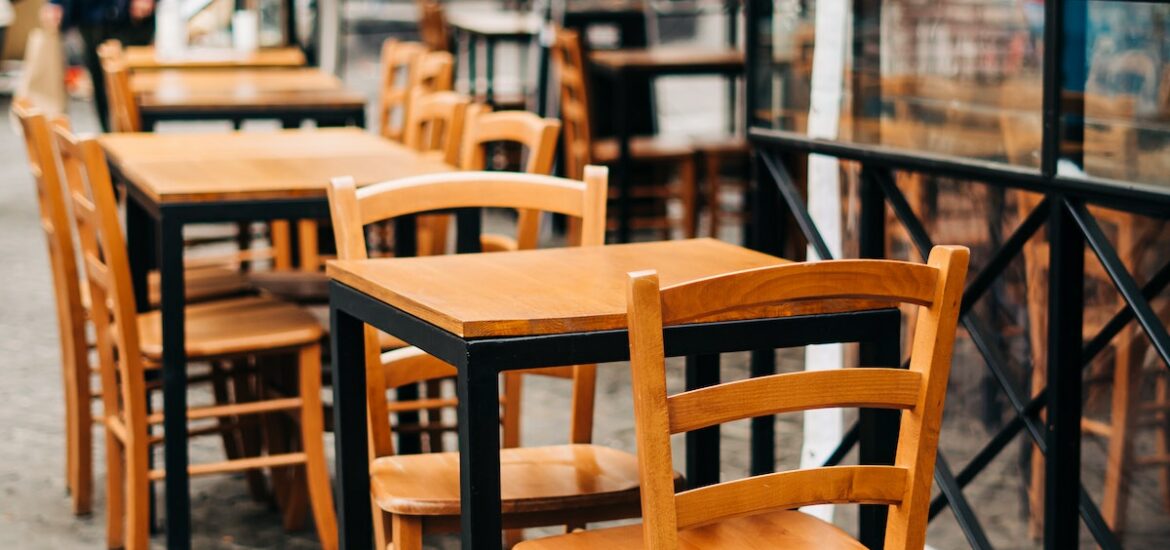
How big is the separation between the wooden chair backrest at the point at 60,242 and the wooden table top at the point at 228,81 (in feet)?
5.31

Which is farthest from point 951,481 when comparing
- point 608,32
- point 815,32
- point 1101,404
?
point 608,32

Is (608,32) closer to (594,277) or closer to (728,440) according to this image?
(728,440)

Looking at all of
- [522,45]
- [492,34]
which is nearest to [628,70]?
[492,34]

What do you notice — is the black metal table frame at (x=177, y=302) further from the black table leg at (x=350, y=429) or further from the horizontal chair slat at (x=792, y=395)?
the horizontal chair slat at (x=792, y=395)

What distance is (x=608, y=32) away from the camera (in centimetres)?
1042

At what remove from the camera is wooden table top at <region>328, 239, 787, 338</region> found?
1.95m

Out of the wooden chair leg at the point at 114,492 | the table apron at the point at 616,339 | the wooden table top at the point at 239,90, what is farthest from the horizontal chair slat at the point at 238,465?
the wooden table top at the point at 239,90

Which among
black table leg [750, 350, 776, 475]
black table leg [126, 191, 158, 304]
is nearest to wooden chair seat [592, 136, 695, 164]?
black table leg [126, 191, 158, 304]

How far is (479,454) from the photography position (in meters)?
1.93

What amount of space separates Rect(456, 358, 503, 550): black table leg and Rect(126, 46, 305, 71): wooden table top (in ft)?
16.4

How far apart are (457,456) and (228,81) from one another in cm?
378

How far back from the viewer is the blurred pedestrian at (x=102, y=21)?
9742mm

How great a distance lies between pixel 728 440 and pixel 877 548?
2.15 metres

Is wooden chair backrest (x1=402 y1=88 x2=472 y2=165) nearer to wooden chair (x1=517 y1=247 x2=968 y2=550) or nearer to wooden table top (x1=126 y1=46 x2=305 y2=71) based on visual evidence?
wooden chair (x1=517 y1=247 x2=968 y2=550)
